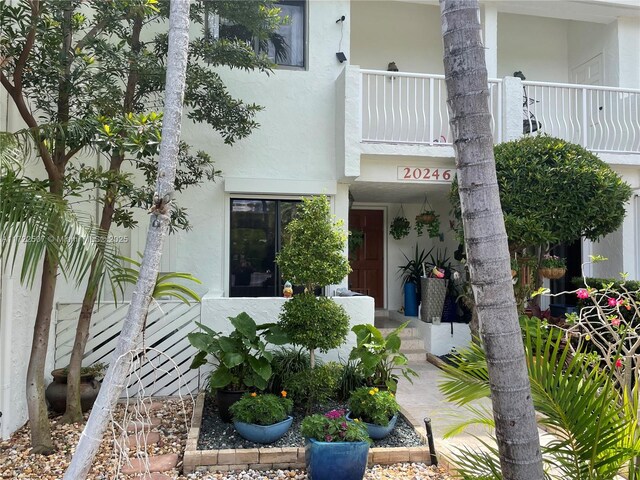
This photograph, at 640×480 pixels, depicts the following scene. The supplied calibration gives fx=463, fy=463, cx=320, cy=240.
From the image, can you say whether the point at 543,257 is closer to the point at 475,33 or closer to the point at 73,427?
the point at 475,33

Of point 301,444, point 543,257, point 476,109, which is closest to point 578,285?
point 543,257

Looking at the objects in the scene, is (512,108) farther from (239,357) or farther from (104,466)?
(104,466)

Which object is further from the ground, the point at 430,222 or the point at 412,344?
the point at 430,222

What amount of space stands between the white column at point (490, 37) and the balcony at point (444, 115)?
2.03 feet

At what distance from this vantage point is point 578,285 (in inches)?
345

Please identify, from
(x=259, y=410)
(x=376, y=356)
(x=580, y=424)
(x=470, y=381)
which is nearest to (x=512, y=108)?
(x=376, y=356)

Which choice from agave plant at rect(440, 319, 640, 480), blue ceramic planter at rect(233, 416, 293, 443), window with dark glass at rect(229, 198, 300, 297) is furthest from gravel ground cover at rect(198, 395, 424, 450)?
window with dark glass at rect(229, 198, 300, 297)

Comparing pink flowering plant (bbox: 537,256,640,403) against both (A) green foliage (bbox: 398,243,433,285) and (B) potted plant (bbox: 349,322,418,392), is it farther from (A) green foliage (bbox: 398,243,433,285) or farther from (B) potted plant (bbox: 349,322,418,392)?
(A) green foliage (bbox: 398,243,433,285)

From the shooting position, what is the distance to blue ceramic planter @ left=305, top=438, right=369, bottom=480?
362 cm

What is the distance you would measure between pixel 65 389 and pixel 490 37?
839 cm

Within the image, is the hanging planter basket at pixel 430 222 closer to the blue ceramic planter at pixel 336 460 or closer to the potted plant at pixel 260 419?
the potted plant at pixel 260 419

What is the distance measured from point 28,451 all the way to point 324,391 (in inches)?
112

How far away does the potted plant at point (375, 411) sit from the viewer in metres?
4.48

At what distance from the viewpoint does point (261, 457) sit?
412cm
